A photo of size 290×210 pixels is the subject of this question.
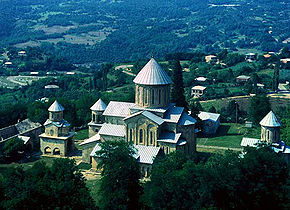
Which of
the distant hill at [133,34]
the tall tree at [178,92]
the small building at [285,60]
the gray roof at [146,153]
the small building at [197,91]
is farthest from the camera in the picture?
the distant hill at [133,34]

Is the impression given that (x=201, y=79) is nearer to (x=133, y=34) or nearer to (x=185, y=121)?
(x=185, y=121)

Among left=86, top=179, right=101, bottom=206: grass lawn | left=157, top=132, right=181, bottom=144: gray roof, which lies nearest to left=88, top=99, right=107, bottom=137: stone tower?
left=86, top=179, right=101, bottom=206: grass lawn

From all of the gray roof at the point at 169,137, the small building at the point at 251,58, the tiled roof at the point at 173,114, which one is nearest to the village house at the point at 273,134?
the gray roof at the point at 169,137

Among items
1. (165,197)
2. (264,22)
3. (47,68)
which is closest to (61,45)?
(47,68)

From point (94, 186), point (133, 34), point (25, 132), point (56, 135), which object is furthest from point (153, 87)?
point (133, 34)

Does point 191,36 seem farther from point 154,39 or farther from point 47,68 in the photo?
point 47,68

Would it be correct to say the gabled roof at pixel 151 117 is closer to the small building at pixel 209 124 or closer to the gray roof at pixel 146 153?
the gray roof at pixel 146 153

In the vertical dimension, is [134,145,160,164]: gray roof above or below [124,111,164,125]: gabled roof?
below

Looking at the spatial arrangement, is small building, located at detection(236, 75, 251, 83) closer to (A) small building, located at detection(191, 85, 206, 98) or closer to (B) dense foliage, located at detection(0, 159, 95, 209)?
(A) small building, located at detection(191, 85, 206, 98)
